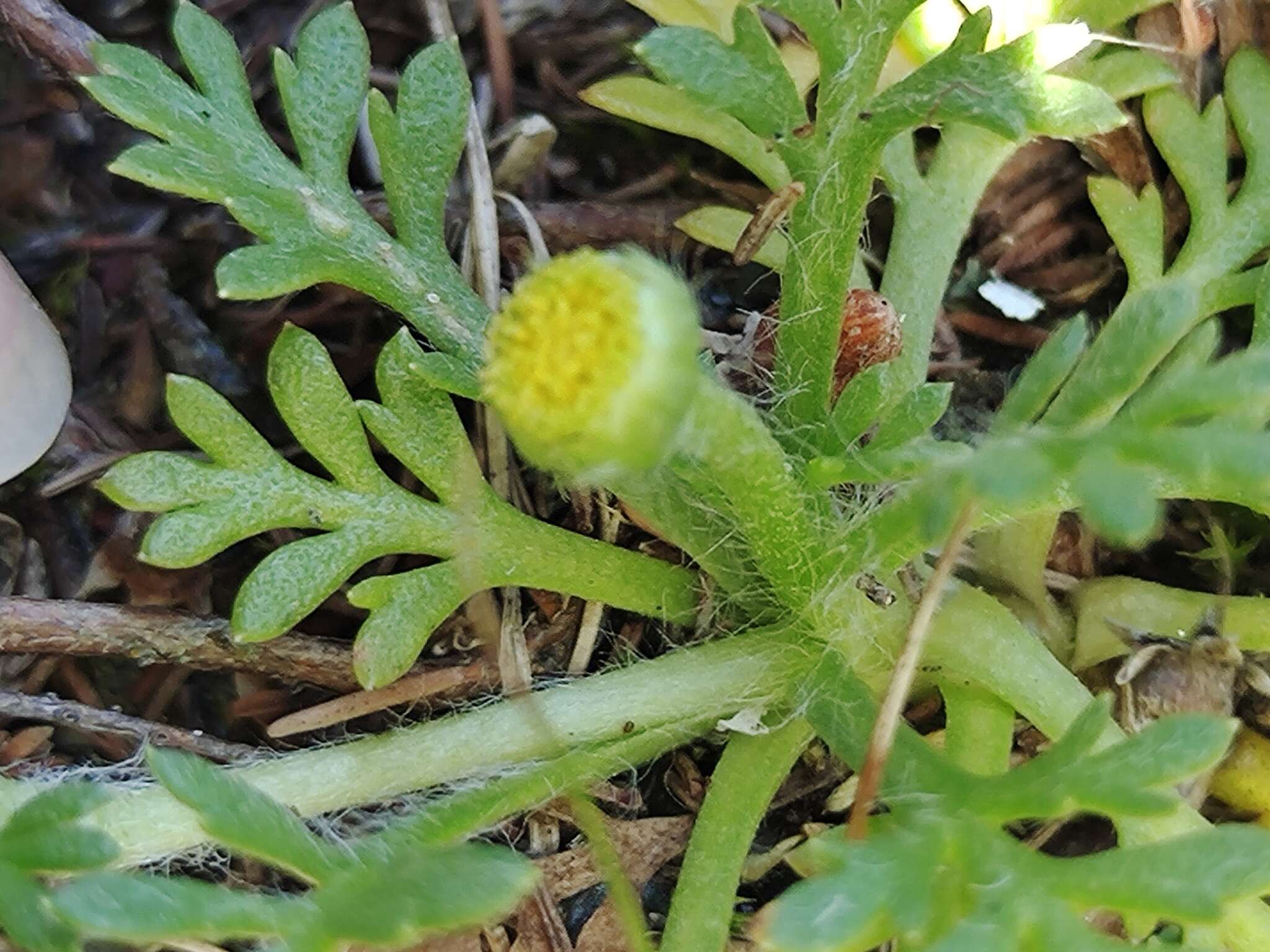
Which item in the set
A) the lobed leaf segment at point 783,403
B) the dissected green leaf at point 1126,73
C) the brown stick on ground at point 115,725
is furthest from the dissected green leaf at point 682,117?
the brown stick on ground at point 115,725

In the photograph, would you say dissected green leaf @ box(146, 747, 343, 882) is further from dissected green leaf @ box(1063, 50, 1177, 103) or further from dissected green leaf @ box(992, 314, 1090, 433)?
dissected green leaf @ box(1063, 50, 1177, 103)

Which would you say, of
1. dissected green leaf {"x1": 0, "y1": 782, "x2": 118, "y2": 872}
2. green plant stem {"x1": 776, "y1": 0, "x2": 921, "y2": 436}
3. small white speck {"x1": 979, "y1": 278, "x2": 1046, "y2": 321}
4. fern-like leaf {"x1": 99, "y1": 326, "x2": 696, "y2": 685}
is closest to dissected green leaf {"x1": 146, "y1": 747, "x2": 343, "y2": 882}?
dissected green leaf {"x1": 0, "y1": 782, "x2": 118, "y2": 872}

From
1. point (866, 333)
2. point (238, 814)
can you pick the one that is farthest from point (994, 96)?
point (238, 814)

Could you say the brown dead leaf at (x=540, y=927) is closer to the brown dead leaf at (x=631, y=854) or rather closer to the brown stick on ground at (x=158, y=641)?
the brown dead leaf at (x=631, y=854)

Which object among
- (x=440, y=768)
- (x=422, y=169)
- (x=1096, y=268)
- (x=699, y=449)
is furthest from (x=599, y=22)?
(x=440, y=768)

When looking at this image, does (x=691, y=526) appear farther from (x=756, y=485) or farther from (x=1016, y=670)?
(x=1016, y=670)

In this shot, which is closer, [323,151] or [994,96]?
[994,96]
